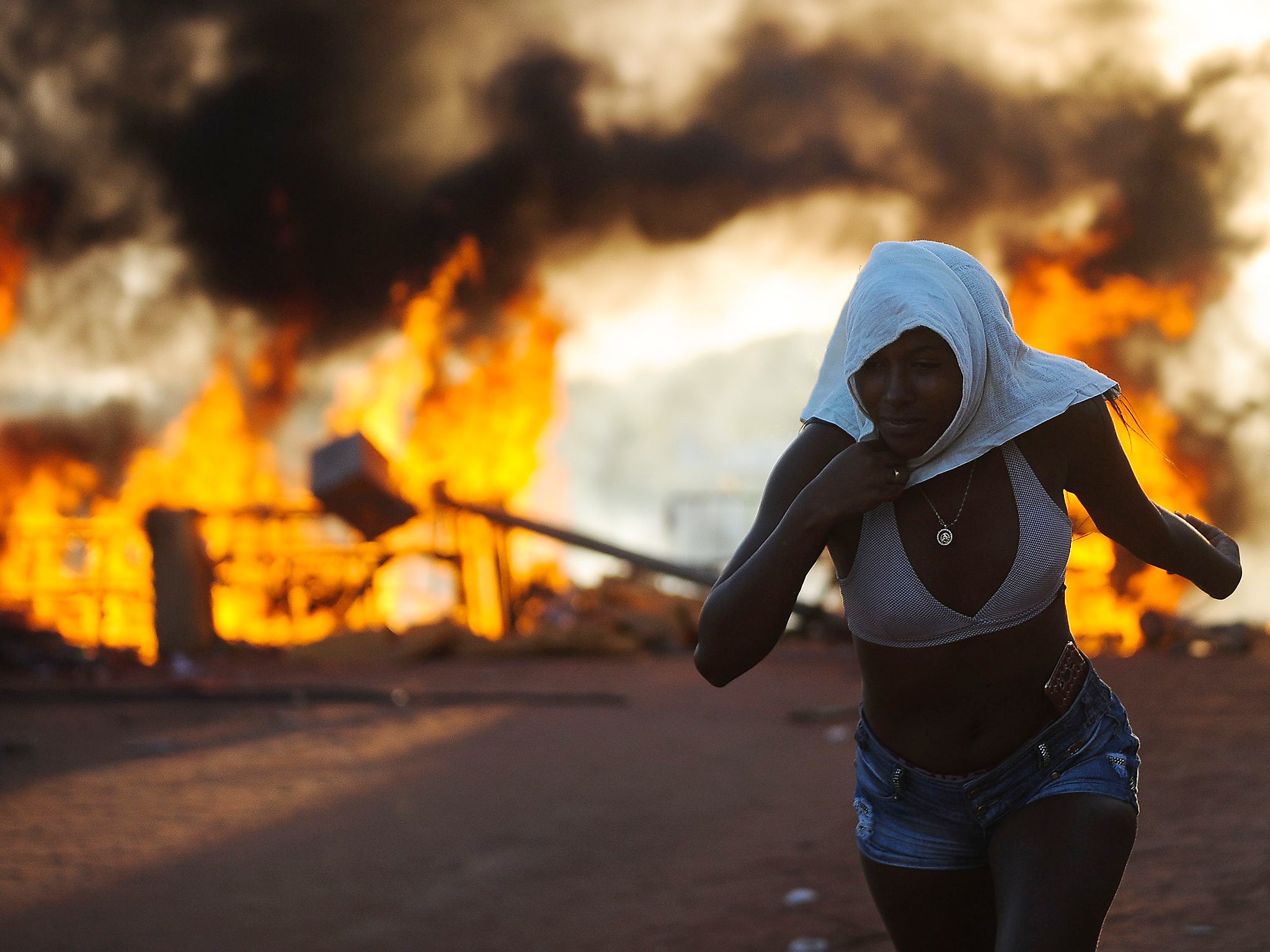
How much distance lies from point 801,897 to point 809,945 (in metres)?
0.41

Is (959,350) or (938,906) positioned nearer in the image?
(959,350)

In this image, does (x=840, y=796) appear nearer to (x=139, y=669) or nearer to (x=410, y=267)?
(x=139, y=669)

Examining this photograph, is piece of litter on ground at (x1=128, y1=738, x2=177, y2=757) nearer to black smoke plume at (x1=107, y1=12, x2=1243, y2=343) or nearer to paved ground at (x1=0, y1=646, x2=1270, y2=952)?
paved ground at (x1=0, y1=646, x2=1270, y2=952)

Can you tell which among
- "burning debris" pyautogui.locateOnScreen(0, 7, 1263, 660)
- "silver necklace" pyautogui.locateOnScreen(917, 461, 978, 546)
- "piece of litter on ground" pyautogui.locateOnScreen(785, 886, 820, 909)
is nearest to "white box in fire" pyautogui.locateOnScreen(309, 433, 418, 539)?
"piece of litter on ground" pyautogui.locateOnScreen(785, 886, 820, 909)

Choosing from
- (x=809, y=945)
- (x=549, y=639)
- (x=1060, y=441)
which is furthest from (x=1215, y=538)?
(x=549, y=639)

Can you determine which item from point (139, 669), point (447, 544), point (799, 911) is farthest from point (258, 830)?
point (447, 544)

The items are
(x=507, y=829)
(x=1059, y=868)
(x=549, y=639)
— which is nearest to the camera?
(x=1059, y=868)

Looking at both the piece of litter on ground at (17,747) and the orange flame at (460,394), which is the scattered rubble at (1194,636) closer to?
the orange flame at (460,394)

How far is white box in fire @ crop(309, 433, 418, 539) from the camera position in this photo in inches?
287

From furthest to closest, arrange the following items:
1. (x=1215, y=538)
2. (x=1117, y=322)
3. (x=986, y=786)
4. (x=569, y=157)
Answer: (x=569, y=157) → (x=1117, y=322) → (x=1215, y=538) → (x=986, y=786)

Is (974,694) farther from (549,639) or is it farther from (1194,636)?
(1194,636)

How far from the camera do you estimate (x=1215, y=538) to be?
88.3 inches

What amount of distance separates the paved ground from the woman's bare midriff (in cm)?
151

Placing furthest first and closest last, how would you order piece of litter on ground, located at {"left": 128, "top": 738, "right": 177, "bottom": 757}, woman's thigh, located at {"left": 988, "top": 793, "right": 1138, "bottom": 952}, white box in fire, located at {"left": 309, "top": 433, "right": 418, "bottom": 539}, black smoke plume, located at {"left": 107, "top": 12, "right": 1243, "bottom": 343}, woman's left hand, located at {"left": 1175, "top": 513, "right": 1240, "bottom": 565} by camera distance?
black smoke plume, located at {"left": 107, "top": 12, "right": 1243, "bottom": 343} < white box in fire, located at {"left": 309, "top": 433, "right": 418, "bottom": 539} < piece of litter on ground, located at {"left": 128, "top": 738, "right": 177, "bottom": 757} < woman's left hand, located at {"left": 1175, "top": 513, "right": 1240, "bottom": 565} < woman's thigh, located at {"left": 988, "top": 793, "right": 1138, "bottom": 952}
